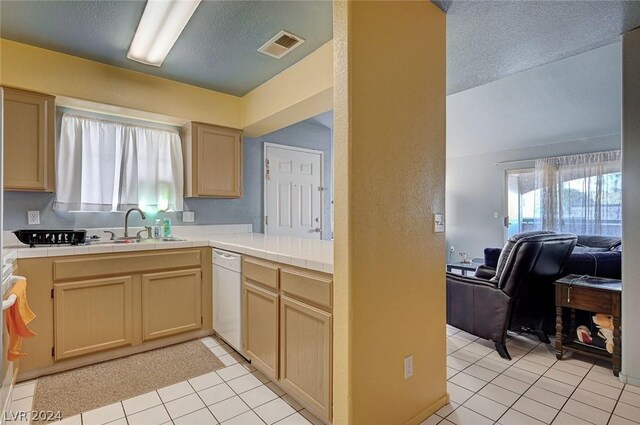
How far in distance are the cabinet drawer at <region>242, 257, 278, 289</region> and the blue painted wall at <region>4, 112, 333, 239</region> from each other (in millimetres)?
1512

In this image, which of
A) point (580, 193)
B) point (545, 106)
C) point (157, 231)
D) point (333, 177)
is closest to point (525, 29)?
point (333, 177)

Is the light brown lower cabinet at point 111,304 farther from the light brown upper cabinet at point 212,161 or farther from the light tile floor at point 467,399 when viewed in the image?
the light brown upper cabinet at point 212,161

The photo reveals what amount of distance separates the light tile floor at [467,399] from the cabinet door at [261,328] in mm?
158

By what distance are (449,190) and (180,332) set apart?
659 cm

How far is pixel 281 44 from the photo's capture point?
251 centimetres

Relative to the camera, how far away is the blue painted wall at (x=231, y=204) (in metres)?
Result: 2.67

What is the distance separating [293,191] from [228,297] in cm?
201

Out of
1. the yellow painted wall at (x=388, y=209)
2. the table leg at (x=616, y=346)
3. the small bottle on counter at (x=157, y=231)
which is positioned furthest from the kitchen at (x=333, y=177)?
the table leg at (x=616, y=346)

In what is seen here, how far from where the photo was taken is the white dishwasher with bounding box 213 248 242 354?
2.48m

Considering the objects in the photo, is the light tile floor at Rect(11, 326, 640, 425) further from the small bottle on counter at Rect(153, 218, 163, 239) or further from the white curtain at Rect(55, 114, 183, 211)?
the white curtain at Rect(55, 114, 183, 211)

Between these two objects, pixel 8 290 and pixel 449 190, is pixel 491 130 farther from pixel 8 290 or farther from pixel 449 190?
pixel 8 290

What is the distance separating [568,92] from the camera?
4.78 meters

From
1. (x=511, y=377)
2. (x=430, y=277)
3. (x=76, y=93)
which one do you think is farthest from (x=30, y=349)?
(x=511, y=377)

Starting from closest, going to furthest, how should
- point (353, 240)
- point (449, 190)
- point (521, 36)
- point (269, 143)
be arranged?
point (353, 240)
point (521, 36)
point (269, 143)
point (449, 190)
